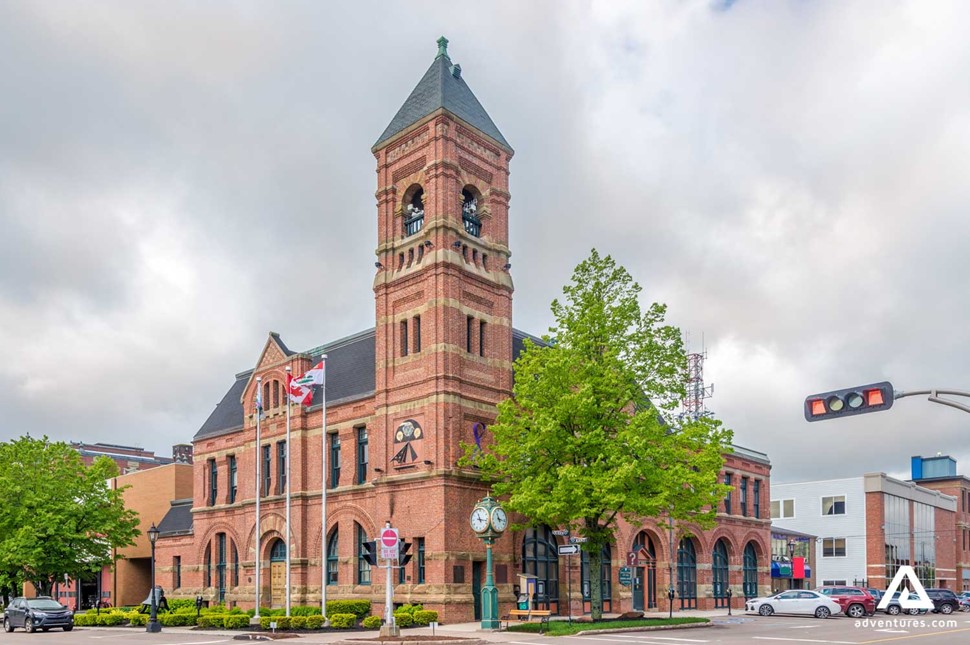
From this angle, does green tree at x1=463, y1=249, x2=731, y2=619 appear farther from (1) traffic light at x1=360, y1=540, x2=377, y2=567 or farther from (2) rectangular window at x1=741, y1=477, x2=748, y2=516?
(2) rectangular window at x1=741, y1=477, x2=748, y2=516

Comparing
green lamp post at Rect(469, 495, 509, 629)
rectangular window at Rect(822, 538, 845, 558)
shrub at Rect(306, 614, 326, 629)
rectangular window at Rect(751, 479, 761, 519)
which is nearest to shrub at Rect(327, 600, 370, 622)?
shrub at Rect(306, 614, 326, 629)

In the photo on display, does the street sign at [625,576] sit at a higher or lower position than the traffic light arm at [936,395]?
lower

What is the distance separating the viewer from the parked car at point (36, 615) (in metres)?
37.9

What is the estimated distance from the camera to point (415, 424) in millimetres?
39625

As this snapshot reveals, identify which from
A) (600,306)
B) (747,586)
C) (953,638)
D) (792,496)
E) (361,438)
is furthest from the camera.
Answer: (792,496)

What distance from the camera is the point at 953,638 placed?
29.2 metres

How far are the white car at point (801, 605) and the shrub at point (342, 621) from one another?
21.8 meters

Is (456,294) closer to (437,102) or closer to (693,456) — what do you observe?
(437,102)

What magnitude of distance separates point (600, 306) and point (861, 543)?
Answer: 56797mm

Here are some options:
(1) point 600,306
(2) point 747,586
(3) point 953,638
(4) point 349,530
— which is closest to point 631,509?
(1) point 600,306

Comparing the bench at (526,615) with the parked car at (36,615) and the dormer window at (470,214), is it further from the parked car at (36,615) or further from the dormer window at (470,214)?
the parked car at (36,615)

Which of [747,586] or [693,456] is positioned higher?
[693,456]

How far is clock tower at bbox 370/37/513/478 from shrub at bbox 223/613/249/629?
8316 mm

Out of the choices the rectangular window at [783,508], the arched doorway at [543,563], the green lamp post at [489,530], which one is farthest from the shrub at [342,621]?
the rectangular window at [783,508]
